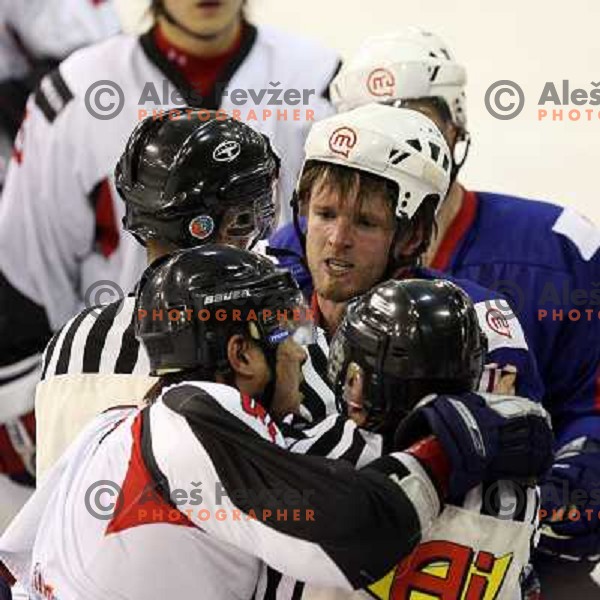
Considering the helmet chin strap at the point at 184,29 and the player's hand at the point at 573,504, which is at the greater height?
the helmet chin strap at the point at 184,29

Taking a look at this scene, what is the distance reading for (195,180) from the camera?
6.28 feet

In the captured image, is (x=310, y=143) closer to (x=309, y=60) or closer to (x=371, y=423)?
(x=371, y=423)

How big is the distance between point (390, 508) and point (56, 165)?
2.40 metres

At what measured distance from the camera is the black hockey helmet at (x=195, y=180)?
1911 millimetres

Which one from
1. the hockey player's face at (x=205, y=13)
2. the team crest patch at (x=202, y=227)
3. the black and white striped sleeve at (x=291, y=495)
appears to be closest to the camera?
the black and white striped sleeve at (x=291, y=495)

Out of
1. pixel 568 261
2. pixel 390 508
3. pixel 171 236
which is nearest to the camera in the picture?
pixel 390 508

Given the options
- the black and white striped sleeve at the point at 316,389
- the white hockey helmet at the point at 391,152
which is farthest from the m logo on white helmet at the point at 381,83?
the black and white striped sleeve at the point at 316,389

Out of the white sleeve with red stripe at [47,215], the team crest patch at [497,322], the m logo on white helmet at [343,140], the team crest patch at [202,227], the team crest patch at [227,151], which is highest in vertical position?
the m logo on white helmet at [343,140]

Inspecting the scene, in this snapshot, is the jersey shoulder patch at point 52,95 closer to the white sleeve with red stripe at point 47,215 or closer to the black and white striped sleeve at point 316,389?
the white sleeve with red stripe at point 47,215

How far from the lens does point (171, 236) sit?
192 centimetres

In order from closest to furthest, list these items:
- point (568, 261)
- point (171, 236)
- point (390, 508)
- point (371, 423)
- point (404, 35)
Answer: point (390, 508) → point (371, 423) → point (171, 236) → point (568, 261) → point (404, 35)

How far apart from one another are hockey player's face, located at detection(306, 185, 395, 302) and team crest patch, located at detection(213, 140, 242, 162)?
0.52 feet

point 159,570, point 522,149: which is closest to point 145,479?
point 159,570

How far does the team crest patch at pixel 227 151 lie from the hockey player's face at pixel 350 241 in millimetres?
159
